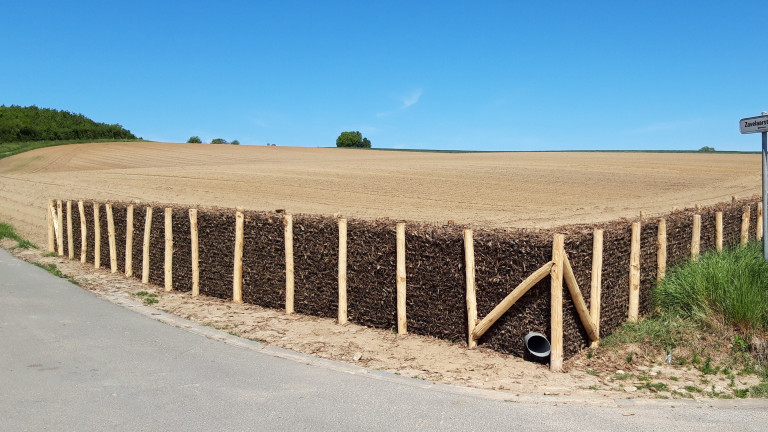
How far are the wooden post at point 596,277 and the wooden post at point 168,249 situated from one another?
340 inches

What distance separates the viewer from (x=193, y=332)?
9.30 metres

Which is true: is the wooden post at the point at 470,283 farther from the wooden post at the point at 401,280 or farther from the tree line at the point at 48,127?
the tree line at the point at 48,127

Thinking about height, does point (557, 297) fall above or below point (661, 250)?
below

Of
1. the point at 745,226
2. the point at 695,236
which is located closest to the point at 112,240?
the point at 695,236

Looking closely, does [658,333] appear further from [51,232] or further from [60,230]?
[51,232]

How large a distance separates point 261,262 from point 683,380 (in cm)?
684

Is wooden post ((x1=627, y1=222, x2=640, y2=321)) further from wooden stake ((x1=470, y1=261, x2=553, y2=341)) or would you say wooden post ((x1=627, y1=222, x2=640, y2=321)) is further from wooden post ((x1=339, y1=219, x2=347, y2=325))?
wooden post ((x1=339, y1=219, x2=347, y2=325))

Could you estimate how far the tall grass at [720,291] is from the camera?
8186 millimetres

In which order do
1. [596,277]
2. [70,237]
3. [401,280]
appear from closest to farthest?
[596,277]
[401,280]
[70,237]

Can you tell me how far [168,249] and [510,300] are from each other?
8038mm

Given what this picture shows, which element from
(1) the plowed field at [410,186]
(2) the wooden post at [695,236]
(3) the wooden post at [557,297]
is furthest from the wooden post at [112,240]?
(2) the wooden post at [695,236]

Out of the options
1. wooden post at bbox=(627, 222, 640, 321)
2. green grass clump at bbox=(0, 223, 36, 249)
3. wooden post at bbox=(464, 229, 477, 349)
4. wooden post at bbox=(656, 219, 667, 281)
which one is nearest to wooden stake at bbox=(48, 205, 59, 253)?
green grass clump at bbox=(0, 223, 36, 249)

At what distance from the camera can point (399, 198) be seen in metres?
28.6

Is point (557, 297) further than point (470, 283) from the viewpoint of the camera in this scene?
No
